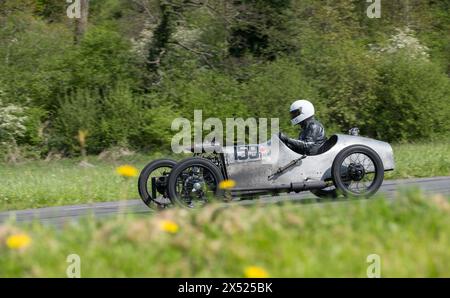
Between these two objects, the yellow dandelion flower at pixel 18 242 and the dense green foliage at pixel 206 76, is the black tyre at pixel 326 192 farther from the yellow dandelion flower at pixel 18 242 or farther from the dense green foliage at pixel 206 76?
the dense green foliage at pixel 206 76

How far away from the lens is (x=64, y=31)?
1224 inches

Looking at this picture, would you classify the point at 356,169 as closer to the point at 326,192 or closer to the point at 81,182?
the point at 326,192

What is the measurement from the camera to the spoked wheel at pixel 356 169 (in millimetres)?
11867

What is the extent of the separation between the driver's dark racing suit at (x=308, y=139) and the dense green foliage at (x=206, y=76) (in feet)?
42.5

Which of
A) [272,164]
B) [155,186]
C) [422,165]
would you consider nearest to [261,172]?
[272,164]

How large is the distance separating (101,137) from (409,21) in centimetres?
1446

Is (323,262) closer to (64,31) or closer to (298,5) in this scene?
(298,5)

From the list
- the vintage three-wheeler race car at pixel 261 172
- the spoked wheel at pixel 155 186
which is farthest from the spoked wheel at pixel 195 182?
the spoked wheel at pixel 155 186

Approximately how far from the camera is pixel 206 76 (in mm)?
26844

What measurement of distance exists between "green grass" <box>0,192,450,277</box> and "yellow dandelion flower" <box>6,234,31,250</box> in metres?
0.06

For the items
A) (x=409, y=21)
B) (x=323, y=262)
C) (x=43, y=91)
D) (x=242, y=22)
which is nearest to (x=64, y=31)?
(x=43, y=91)

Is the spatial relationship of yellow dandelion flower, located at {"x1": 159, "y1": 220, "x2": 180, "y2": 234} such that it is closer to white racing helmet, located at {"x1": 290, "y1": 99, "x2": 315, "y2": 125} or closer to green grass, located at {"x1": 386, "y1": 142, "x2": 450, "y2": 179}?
white racing helmet, located at {"x1": 290, "y1": 99, "x2": 315, "y2": 125}

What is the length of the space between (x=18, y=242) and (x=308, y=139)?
6.33 m
